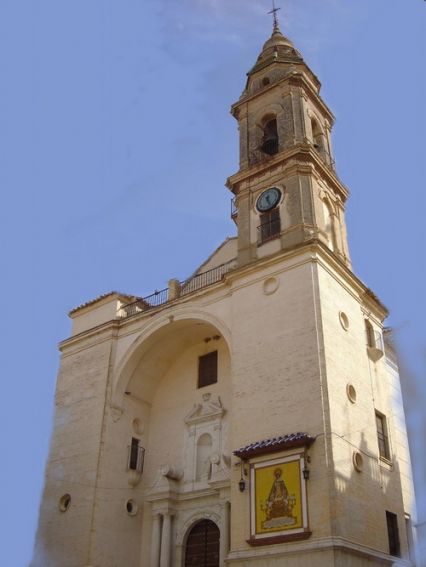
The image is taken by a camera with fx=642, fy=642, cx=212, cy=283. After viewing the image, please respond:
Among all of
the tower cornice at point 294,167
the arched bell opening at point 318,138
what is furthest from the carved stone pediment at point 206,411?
the arched bell opening at point 318,138

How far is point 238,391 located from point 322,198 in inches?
280

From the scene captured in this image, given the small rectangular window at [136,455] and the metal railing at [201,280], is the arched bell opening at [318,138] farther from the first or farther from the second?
the small rectangular window at [136,455]

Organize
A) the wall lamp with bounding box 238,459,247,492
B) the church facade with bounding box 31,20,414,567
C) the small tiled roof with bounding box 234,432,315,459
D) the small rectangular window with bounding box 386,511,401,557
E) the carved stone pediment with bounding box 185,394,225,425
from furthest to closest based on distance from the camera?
the carved stone pediment with bounding box 185,394,225,425, the small rectangular window with bounding box 386,511,401,557, the wall lamp with bounding box 238,459,247,492, the church facade with bounding box 31,20,414,567, the small tiled roof with bounding box 234,432,315,459

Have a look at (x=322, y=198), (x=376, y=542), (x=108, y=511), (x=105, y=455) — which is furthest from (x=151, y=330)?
(x=376, y=542)

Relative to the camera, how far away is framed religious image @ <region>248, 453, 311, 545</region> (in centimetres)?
1462

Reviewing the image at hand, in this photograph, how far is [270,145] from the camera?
75.2 ft

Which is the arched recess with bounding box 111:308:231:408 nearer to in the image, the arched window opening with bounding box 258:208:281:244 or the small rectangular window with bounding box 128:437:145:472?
the small rectangular window with bounding box 128:437:145:472

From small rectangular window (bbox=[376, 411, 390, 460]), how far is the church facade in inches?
2.3

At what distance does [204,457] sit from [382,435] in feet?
17.8

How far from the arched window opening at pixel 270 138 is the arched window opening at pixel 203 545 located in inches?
492

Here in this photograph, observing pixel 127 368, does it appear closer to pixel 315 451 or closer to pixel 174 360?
pixel 174 360

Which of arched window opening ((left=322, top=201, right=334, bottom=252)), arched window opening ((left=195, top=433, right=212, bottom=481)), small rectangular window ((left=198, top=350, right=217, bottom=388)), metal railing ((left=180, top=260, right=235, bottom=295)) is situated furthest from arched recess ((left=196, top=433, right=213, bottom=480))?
arched window opening ((left=322, top=201, right=334, bottom=252))

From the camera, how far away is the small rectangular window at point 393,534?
1656 cm

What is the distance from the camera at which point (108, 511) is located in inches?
757
